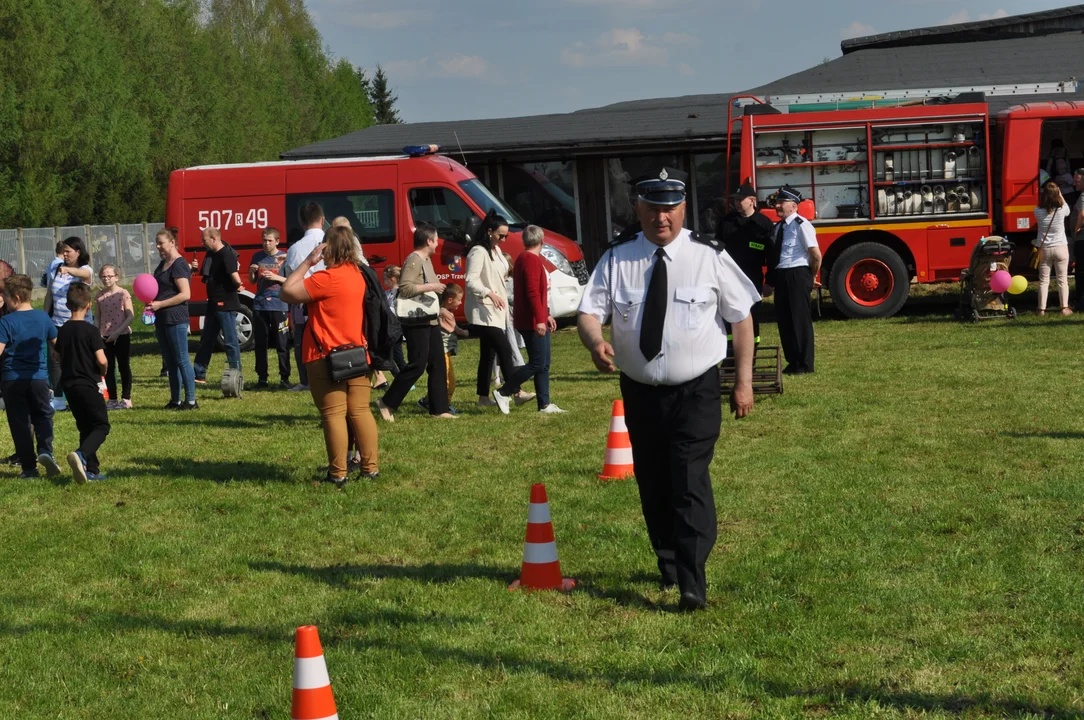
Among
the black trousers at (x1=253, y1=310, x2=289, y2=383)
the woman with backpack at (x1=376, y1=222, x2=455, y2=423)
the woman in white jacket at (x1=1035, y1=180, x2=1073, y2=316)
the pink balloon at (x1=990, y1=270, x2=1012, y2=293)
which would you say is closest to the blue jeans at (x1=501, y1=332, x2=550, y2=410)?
the woman with backpack at (x1=376, y1=222, x2=455, y2=423)

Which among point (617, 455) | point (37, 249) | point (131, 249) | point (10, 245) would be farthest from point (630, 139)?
point (131, 249)

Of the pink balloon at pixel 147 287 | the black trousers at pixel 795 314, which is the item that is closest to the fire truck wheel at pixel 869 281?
the black trousers at pixel 795 314

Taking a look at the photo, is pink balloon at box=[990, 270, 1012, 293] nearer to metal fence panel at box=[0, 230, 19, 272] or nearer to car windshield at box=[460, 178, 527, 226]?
car windshield at box=[460, 178, 527, 226]

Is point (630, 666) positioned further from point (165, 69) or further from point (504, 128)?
point (165, 69)

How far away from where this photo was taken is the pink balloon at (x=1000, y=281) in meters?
16.5

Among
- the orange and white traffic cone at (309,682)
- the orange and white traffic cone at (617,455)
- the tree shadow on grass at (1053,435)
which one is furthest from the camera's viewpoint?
the tree shadow on grass at (1053,435)

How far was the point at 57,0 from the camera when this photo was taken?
42656mm

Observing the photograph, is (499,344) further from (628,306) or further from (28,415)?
(628,306)

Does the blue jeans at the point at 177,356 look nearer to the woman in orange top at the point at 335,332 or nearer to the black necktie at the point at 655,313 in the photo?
the woman in orange top at the point at 335,332

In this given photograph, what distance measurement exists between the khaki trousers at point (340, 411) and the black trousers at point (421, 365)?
7.24ft

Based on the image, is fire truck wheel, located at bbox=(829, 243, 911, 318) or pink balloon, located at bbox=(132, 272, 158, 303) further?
fire truck wheel, located at bbox=(829, 243, 911, 318)

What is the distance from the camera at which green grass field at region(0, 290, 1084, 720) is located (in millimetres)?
4766

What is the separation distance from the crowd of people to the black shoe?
11.5ft

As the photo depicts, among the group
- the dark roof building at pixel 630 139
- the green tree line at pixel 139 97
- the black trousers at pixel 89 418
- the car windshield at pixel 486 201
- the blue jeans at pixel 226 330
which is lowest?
the black trousers at pixel 89 418
